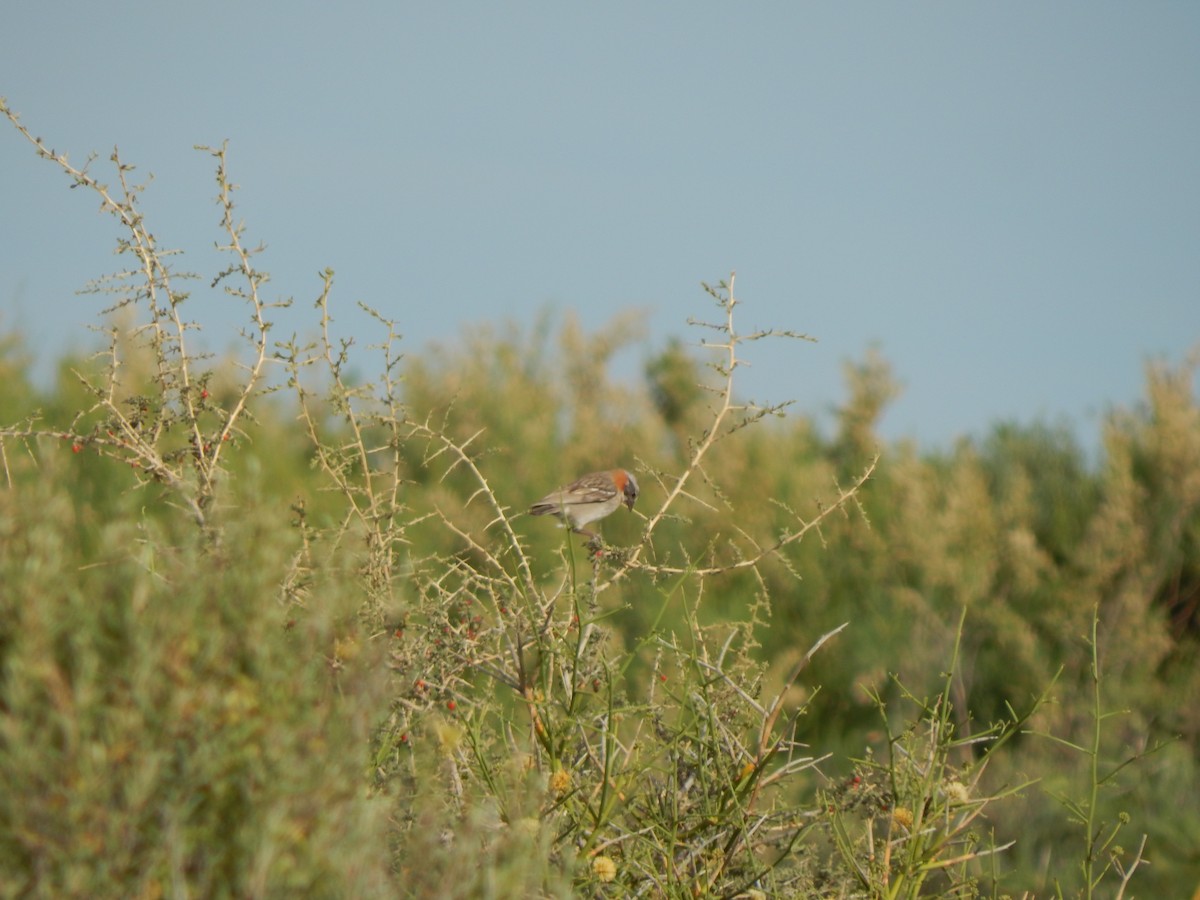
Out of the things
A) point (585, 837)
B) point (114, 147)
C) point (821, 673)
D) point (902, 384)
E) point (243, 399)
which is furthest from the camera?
point (902, 384)

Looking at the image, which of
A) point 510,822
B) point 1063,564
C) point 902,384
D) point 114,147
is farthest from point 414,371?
point 510,822

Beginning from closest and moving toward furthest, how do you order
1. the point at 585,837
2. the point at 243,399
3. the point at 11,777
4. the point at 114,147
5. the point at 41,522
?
the point at 11,777 < the point at 41,522 < the point at 585,837 < the point at 243,399 < the point at 114,147

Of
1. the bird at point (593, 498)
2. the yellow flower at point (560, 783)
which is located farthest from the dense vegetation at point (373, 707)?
the bird at point (593, 498)

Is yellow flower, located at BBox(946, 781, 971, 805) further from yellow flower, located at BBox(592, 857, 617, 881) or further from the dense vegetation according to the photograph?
yellow flower, located at BBox(592, 857, 617, 881)

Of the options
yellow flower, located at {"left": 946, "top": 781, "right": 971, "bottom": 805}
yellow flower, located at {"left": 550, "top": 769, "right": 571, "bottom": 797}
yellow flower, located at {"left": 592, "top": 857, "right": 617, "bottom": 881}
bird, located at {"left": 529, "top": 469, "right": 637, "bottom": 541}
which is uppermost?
bird, located at {"left": 529, "top": 469, "right": 637, "bottom": 541}

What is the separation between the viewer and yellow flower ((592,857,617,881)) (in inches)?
88.5

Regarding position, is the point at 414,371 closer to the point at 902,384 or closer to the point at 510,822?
the point at 902,384

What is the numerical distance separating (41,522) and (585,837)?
4.23 ft

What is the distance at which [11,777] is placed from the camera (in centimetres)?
138

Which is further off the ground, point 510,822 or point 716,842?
point 510,822

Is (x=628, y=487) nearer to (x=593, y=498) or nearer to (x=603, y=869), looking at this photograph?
(x=593, y=498)

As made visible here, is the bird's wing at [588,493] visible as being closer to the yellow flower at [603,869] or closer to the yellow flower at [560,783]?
the yellow flower at [560,783]

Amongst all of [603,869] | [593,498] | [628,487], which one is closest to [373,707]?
[603,869]

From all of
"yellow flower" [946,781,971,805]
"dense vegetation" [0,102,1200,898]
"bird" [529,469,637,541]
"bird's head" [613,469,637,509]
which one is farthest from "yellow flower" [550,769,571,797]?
"bird's head" [613,469,637,509]
